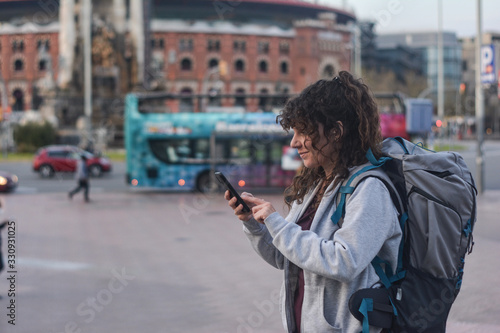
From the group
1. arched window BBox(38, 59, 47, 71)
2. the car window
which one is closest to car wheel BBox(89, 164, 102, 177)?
the car window

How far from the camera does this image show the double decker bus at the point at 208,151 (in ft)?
76.8

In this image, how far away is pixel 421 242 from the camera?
2.47 m

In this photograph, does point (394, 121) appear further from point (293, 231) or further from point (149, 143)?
point (293, 231)

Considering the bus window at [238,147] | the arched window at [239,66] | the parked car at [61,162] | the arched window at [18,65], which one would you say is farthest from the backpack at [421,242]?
the arched window at [18,65]

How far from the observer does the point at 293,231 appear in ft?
8.23

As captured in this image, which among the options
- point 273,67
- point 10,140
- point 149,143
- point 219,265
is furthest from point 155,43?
point 219,265

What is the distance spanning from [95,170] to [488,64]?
19044mm

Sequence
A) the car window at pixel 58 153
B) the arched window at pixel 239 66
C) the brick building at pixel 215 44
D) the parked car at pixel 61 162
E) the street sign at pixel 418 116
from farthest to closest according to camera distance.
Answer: the arched window at pixel 239 66
the brick building at pixel 215 44
the car window at pixel 58 153
the parked car at pixel 61 162
the street sign at pixel 418 116

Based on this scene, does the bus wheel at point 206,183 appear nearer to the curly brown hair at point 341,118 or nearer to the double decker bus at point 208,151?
the double decker bus at point 208,151

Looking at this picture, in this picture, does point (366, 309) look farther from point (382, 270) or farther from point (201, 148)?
point (201, 148)

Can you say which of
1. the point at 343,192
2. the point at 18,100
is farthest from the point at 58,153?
the point at 18,100

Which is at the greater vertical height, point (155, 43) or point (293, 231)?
point (155, 43)

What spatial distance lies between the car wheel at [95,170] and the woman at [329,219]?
29.7 m

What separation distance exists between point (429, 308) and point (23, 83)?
7875 centimetres
